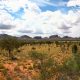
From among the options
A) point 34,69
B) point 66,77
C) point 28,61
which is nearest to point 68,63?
point 66,77

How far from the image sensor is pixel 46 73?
21625mm

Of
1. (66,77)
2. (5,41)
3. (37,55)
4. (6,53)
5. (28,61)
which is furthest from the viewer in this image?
(6,53)

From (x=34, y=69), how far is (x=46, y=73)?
39.7 ft

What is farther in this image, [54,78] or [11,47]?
[11,47]

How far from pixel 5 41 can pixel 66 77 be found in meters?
29.9

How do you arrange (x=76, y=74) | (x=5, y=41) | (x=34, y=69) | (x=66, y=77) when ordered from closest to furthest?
(x=66, y=77) < (x=76, y=74) < (x=34, y=69) < (x=5, y=41)

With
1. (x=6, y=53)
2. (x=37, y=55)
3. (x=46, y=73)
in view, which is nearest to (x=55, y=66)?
(x=46, y=73)

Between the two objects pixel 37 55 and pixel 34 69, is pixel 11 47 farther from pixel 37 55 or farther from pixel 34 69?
pixel 37 55

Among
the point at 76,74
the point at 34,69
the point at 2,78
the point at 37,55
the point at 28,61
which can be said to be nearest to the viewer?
the point at 76,74

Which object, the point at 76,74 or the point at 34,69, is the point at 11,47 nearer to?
the point at 34,69

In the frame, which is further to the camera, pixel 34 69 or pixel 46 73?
pixel 34 69

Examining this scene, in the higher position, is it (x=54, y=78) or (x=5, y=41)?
(x=5, y=41)

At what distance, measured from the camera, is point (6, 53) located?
53.9 meters

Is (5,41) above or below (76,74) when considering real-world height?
above
